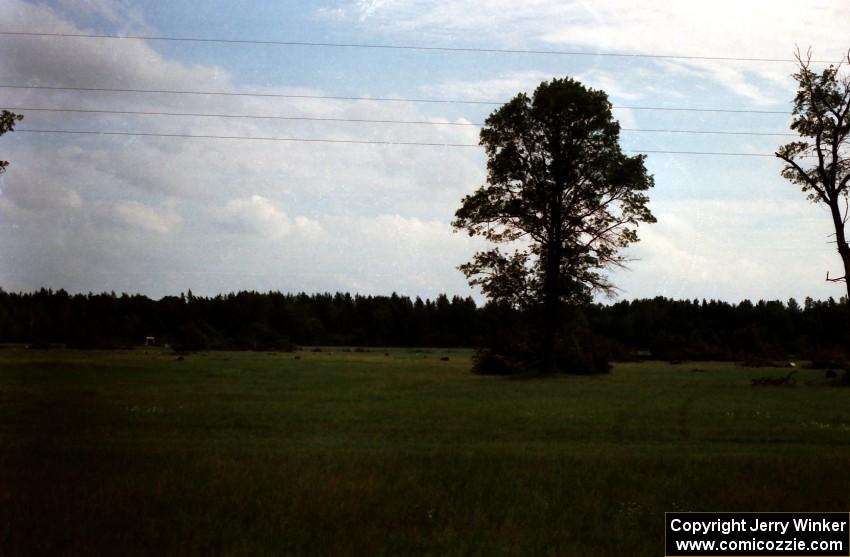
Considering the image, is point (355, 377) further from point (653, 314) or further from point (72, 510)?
point (653, 314)

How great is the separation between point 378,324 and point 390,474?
17489 centimetres

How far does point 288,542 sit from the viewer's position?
11852 millimetres

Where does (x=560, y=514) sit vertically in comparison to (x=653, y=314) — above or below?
below

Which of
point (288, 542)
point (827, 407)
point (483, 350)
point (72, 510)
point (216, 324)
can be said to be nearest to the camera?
point (288, 542)

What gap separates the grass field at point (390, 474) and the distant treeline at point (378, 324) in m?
75.3

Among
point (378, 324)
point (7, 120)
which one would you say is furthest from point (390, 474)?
point (378, 324)

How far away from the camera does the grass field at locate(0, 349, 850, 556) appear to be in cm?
1217

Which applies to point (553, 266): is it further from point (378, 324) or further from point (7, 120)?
point (378, 324)

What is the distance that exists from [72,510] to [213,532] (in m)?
2.64

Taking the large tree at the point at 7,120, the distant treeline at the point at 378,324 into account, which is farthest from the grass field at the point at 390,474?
the distant treeline at the point at 378,324

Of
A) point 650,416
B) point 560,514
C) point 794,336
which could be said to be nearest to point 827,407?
point 650,416

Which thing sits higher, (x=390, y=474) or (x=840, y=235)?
(x=840, y=235)

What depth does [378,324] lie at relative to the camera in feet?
625

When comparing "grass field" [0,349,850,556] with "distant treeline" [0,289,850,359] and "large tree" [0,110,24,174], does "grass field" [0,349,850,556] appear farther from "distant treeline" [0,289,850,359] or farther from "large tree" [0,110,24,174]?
"distant treeline" [0,289,850,359]
